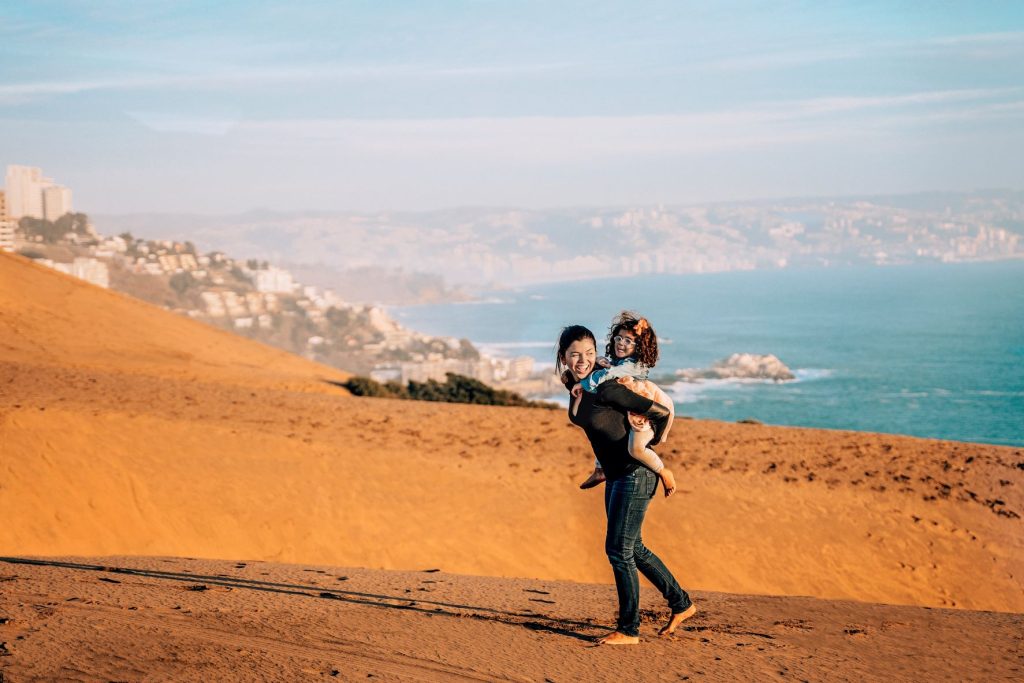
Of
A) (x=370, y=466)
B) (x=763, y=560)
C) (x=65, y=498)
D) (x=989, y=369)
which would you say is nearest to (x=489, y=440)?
(x=370, y=466)

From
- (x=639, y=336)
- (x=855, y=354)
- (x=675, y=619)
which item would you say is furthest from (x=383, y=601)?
(x=855, y=354)

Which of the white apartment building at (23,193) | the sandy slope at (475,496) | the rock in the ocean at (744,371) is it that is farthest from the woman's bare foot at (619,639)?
the white apartment building at (23,193)

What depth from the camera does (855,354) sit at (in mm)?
127062

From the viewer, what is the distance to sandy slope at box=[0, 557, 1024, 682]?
6.23 metres

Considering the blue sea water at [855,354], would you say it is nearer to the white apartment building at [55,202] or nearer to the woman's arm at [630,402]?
the woman's arm at [630,402]

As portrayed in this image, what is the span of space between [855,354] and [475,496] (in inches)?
4687

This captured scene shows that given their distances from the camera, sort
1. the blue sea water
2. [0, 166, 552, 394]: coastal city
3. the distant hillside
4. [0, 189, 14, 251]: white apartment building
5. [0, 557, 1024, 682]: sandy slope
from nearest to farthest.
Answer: [0, 557, 1024, 682]: sandy slope → the distant hillside → the blue sea water → [0, 166, 552, 394]: coastal city → [0, 189, 14, 251]: white apartment building

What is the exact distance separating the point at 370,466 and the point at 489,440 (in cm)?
298

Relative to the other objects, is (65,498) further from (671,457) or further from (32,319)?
(32,319)

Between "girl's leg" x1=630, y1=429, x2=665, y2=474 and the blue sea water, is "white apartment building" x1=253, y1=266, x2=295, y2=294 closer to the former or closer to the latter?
the blue sea water

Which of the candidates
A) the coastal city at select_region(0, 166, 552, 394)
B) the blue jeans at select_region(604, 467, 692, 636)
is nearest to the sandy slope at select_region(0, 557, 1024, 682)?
the blue jeans at select_region(604, 467, 692, 636)

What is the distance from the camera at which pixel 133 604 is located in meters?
7.77

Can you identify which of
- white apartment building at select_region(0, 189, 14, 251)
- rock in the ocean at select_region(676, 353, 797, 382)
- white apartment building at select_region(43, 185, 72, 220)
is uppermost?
white apartment building at select_region(43, 185, 72, 220)

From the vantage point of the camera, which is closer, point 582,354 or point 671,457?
point 582,354
